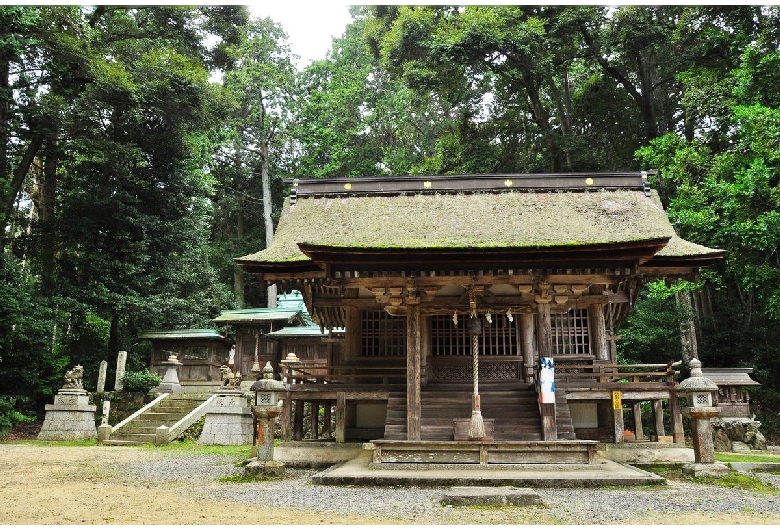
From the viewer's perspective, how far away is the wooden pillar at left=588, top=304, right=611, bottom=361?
15023mm

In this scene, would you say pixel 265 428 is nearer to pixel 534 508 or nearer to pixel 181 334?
pixel 534 508

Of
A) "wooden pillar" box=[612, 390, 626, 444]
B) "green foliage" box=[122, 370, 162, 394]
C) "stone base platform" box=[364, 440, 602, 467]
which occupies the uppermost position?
"green foliage" box=[122, 370, 162, 394]

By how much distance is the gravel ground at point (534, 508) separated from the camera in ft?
22.9

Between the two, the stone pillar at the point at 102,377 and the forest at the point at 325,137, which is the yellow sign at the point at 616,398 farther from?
the stone pillar at the point at 102,377

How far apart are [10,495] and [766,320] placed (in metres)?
25.1

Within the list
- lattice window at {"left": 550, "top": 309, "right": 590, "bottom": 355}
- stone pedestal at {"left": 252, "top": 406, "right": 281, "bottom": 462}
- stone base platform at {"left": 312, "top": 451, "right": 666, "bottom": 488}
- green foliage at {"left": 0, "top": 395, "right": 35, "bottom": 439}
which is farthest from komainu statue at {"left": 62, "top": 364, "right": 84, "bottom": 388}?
lattice window at {"left": 550, "top": 309, "right": 590, "bottom": 355}

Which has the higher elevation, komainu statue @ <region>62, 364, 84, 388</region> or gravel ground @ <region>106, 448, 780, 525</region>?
komainu statue @ <region>62, 364, 84, 388</region>

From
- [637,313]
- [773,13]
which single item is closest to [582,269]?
[637,313]

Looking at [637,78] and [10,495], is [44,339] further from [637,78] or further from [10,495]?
[637,78]

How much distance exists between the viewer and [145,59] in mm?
26812

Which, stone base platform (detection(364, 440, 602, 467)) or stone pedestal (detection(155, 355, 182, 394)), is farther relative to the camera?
stone pedestal (detection(155, 355, 182, 394))

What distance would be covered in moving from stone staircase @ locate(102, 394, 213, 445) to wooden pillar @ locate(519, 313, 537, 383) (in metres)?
11.6

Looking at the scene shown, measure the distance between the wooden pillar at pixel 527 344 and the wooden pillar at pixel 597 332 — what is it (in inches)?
71.4

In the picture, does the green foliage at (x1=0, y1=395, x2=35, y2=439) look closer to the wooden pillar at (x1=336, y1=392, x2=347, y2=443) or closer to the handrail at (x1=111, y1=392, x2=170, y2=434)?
the handrail at (x1=111, y1=392, x2=170, y2=434)
